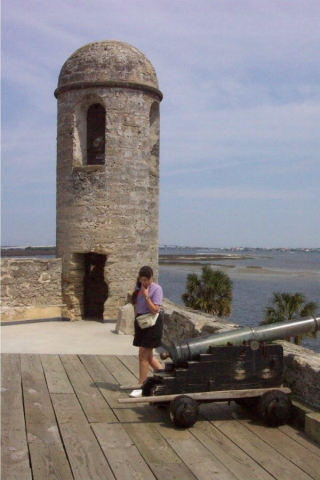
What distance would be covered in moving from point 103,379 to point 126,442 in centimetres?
166

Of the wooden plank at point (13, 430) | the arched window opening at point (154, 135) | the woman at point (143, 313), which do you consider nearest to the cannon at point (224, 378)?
the woman at point (143, 313)

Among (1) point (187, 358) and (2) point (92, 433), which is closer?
(2) point (92, 433)

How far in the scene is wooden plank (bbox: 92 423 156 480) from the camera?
3303 mm

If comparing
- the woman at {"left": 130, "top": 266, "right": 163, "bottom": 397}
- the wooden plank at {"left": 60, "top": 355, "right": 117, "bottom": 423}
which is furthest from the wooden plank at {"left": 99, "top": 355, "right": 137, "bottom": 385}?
the woman at {"left": 130, "top": 266, "right": 163, "bottom": 397}

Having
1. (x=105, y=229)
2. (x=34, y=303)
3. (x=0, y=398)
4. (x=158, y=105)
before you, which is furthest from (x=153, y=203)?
(x=0, y=398)

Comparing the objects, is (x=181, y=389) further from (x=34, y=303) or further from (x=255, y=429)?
(x=34, y=303)

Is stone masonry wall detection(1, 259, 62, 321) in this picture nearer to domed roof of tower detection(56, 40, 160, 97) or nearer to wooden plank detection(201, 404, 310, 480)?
domed roof of tower detection(56, 40, 160, 97)

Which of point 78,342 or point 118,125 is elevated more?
point 118,125

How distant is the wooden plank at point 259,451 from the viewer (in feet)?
11.0

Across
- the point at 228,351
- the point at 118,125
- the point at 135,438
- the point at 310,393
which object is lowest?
the point at 135,438

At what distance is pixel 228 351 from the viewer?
166 inches

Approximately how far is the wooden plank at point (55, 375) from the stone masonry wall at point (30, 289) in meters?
3.00

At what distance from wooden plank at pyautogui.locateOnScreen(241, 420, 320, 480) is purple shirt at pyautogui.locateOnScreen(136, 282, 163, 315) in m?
1.33

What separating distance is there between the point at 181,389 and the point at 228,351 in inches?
18.7
